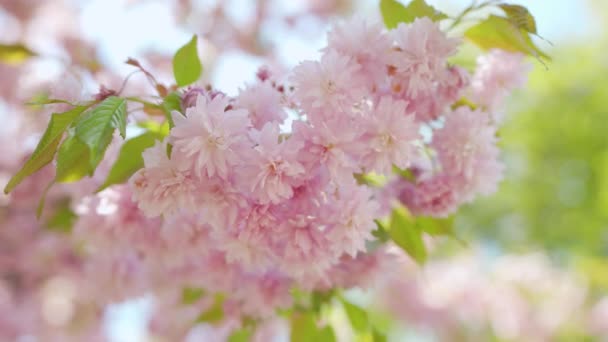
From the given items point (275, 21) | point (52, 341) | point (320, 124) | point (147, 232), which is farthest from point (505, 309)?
point (320, 124)

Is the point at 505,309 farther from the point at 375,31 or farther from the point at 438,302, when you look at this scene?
the point at 375,31

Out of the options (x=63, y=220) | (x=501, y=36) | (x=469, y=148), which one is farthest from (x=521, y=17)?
(x=63, y=220)

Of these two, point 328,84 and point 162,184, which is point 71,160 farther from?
point 328,84

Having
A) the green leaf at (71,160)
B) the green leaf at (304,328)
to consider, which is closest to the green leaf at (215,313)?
the green leaf at (304,328)

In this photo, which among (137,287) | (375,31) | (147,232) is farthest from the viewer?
(137,287)

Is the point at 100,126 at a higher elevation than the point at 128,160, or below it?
below

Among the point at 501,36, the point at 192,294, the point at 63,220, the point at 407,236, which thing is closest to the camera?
the point at 501,36

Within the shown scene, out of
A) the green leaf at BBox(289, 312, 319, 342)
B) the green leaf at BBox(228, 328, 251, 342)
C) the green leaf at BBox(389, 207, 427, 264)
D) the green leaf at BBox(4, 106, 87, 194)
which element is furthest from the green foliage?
the green leaf at BBox(4, 106, 87, 194)

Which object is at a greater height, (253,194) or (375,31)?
(375,31)
